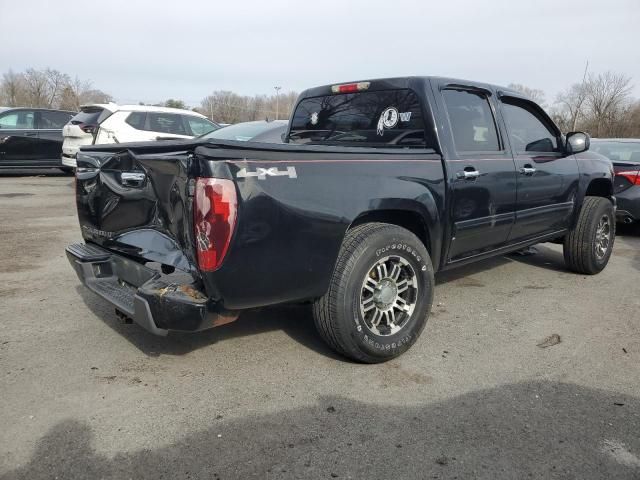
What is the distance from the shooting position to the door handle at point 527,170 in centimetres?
429

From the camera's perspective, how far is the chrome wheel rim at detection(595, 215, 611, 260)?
5434 mm

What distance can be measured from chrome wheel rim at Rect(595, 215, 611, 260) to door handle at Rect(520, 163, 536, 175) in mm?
Result: 1517

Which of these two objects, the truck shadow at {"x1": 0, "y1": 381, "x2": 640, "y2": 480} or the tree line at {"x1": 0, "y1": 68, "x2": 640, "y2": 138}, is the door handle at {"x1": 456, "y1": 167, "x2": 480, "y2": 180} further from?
the tree line at {"x1": 0, "y1": 68, "x2": 640, "y2": 138}

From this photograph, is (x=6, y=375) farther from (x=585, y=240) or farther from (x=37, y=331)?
(x=585, y=240)

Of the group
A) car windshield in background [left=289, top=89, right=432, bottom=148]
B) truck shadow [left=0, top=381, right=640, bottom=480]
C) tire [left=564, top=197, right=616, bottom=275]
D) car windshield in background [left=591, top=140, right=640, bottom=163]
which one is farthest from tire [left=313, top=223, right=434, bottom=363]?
car windshield in background [left=591, top=140, right=640, bottom=163]

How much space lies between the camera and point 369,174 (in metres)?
3.05

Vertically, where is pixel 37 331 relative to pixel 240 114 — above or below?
below

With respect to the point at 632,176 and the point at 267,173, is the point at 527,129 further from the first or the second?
the point at 632,176

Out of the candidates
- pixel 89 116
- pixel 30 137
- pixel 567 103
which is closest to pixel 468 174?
pixel 89 116

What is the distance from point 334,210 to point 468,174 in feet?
4.45

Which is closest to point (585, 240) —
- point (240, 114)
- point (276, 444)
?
point (276, 444)

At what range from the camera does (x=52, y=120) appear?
12570mm

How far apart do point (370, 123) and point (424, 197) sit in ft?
3.38

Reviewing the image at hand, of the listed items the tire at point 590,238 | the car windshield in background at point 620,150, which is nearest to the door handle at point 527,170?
the tire at point 590,238
